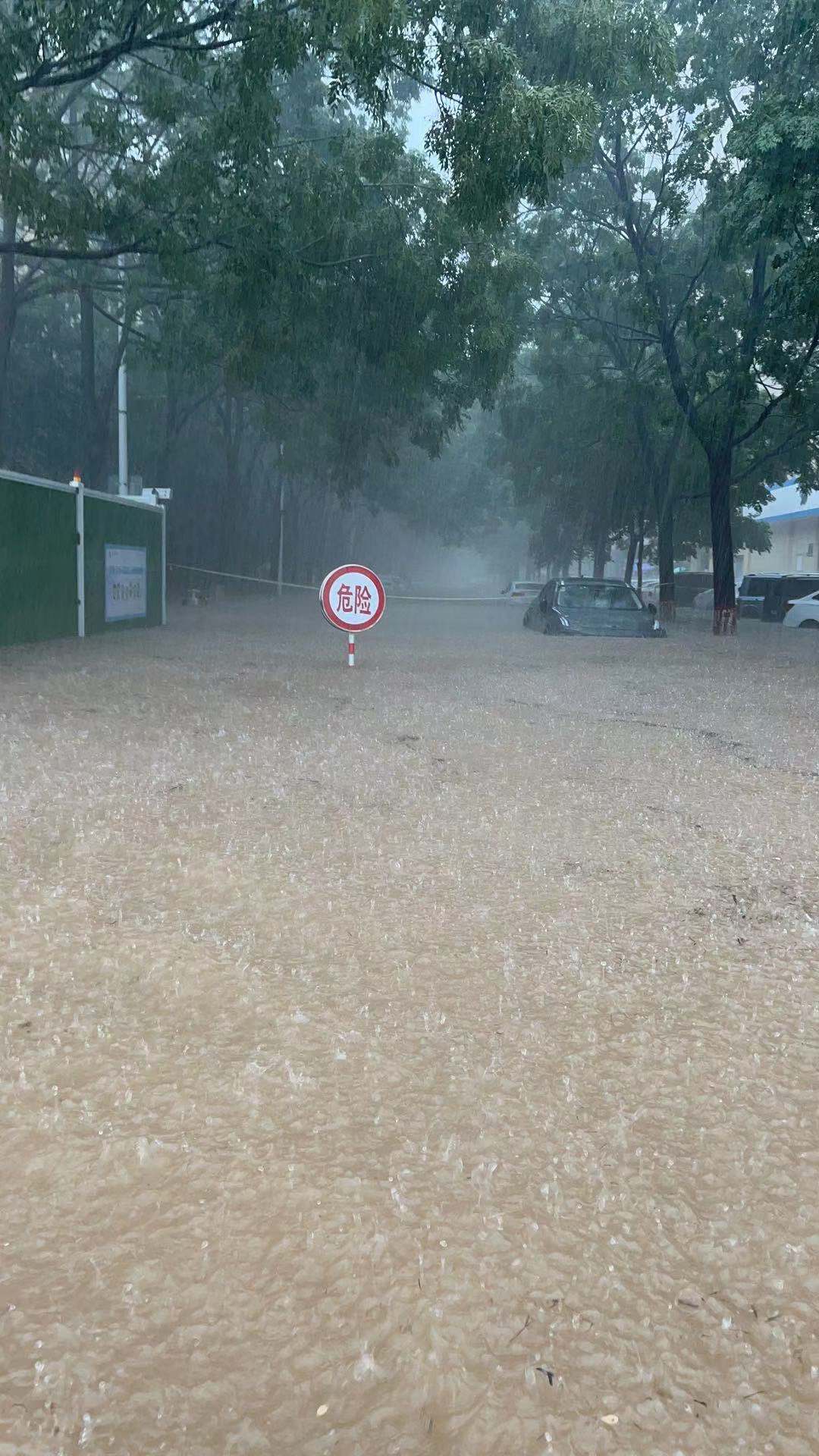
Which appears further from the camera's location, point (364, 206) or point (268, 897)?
point (364, 206)

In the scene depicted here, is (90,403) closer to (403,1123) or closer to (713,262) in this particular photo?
(713,262)

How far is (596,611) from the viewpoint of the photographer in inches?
906

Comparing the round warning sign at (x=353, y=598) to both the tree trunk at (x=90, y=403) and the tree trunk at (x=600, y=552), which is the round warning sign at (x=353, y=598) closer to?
the tree trunk at (x=90, y=403)

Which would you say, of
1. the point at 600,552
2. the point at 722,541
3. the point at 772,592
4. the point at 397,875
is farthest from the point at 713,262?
the point at 397,875

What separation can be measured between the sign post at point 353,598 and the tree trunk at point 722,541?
40.9 feet

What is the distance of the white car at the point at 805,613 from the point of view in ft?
99.9

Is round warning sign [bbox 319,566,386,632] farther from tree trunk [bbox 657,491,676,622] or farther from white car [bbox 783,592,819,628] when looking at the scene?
white car [bbox 783,592,819,628]

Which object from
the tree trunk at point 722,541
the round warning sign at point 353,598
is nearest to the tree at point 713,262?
the tree trunk at point 722,541

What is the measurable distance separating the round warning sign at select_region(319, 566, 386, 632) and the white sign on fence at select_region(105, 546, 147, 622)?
6621 mm

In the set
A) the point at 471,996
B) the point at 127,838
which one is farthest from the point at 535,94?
the point at 471,996

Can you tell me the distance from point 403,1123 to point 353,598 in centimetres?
1066

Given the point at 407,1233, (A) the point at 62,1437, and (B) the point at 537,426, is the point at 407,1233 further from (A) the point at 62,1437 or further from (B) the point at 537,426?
(B) the point at 537,426

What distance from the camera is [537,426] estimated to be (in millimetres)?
35281

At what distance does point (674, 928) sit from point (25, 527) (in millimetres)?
12841
